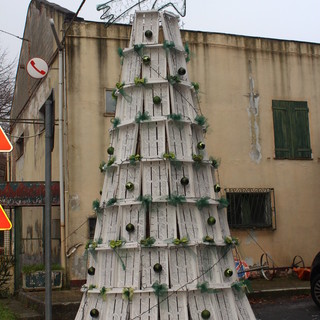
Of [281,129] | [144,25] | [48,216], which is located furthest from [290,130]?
[48,216]

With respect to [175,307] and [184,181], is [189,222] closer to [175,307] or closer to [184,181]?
[184,181]

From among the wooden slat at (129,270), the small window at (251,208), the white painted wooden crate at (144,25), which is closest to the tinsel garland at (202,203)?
the wooden slat at (129,270)

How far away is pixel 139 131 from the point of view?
6629 mm

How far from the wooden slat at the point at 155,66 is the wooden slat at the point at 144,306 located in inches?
101

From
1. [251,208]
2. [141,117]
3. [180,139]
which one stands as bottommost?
[251,208]

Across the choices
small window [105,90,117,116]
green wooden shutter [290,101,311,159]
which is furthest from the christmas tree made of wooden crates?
green wooden shutter [290,101,311,159]

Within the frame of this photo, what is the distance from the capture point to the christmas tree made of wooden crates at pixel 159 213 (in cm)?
602

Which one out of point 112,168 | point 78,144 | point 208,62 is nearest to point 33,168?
point 78,144

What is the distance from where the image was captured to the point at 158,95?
22.1 feet

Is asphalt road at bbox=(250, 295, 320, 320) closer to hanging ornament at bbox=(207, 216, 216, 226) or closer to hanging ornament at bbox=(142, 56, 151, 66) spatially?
hanging ornament at bbox=(207, 216, 216, 226)

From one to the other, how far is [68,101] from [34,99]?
438cm

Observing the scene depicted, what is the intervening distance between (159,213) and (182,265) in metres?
0.64

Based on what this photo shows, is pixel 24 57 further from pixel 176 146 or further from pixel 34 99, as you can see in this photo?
pixel 176 146

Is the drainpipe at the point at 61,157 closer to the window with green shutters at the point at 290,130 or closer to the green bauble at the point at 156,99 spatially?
the window with green shutters at the point at 290,130
